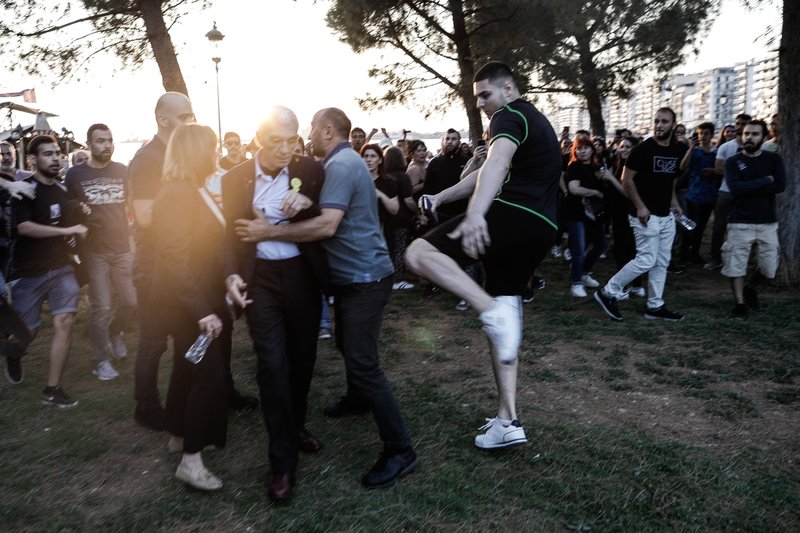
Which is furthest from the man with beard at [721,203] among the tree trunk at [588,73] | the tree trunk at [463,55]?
the tree trunk at [588,73]

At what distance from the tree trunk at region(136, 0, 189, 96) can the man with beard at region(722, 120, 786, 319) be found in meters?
7.90

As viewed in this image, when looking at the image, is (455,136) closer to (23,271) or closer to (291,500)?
(23,271)

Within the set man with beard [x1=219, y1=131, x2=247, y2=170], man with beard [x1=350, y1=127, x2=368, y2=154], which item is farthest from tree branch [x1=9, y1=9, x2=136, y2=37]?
man with beard [x1=350, y1=127, x2=368, y2=154]

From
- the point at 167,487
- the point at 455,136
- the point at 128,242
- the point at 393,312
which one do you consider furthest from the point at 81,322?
the point at 455,136

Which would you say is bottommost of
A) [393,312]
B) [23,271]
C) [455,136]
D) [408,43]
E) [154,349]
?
[393,312]

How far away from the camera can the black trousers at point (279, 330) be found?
2.97 meters

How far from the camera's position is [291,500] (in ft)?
9.82

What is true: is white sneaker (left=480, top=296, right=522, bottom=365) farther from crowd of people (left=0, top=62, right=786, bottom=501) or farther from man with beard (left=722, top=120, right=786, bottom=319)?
man with beard (left=722, top=120, right=786, bottom=319)

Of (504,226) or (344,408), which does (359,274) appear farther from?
(344,408)

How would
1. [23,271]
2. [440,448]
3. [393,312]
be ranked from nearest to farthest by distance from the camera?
[440,448], [23,271], [393,312]

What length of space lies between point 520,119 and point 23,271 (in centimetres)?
365

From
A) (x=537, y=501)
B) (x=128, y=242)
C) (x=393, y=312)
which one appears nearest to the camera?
(x=537, y=501)

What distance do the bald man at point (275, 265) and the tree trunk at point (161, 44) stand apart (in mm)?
7478

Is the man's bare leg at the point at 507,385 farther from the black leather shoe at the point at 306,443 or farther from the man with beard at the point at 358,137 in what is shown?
the man with beard at the point at 358,137
